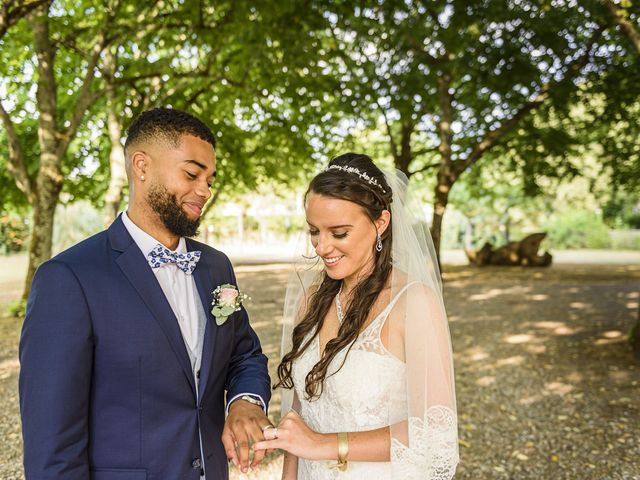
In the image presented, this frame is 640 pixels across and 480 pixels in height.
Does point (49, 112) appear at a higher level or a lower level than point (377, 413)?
higher

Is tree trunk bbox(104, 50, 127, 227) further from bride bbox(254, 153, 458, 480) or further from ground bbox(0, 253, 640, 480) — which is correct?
bride bbox(254, 153, 458, 480)

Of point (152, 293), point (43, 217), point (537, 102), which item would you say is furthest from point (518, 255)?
point (152, 293)

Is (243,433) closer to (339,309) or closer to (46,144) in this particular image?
(339,309)

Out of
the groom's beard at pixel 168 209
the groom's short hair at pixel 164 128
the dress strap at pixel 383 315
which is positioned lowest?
the dress strap at pixel 383 315

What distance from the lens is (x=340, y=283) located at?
278cm

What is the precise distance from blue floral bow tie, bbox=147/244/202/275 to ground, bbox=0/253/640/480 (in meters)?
3.02

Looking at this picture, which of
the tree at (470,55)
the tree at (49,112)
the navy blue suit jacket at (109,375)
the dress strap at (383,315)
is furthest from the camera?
the tree at (49,112)

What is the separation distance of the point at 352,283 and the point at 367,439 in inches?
31.9

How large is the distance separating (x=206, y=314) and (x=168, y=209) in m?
0.53

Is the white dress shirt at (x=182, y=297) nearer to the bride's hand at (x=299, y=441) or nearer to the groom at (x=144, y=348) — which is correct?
the groom at (x=144, y=348)

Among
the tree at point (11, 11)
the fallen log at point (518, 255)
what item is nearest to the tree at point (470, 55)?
the tree at point (11, 11)

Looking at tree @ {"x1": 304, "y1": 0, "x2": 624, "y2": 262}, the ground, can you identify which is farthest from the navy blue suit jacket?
tree @ {"x1": 304, "y1": 0, "x2": 624, "y2": 262}

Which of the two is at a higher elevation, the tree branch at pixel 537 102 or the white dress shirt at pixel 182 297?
the tree branch at pixel 537 102

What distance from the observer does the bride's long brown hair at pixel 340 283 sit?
2.46 metres
